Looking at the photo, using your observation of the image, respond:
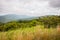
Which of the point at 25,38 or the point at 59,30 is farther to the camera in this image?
the point at 59,30

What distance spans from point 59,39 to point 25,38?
2.51 feet

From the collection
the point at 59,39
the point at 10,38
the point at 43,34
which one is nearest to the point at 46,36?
the point at 43,34

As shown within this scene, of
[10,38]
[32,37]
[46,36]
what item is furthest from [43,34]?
[10,38]

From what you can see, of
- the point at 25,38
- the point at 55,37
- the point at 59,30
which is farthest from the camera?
the point at 59,30

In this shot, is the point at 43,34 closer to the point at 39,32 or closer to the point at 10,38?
the point at 39,32

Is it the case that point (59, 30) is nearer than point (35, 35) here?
No

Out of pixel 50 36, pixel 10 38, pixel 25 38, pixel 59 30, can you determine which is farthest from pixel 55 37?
pixel 10 38

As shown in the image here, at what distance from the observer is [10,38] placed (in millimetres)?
3387

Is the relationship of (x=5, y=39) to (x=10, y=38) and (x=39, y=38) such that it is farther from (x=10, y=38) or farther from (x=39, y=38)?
(x=39, y=38)

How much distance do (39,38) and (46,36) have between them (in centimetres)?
26

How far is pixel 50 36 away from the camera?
11.2 feet

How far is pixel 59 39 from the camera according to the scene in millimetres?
3254

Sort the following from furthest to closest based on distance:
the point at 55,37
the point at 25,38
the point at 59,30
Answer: the point at 59,30, the point at 55,37, the point at 25,38

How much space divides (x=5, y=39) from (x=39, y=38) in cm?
78
